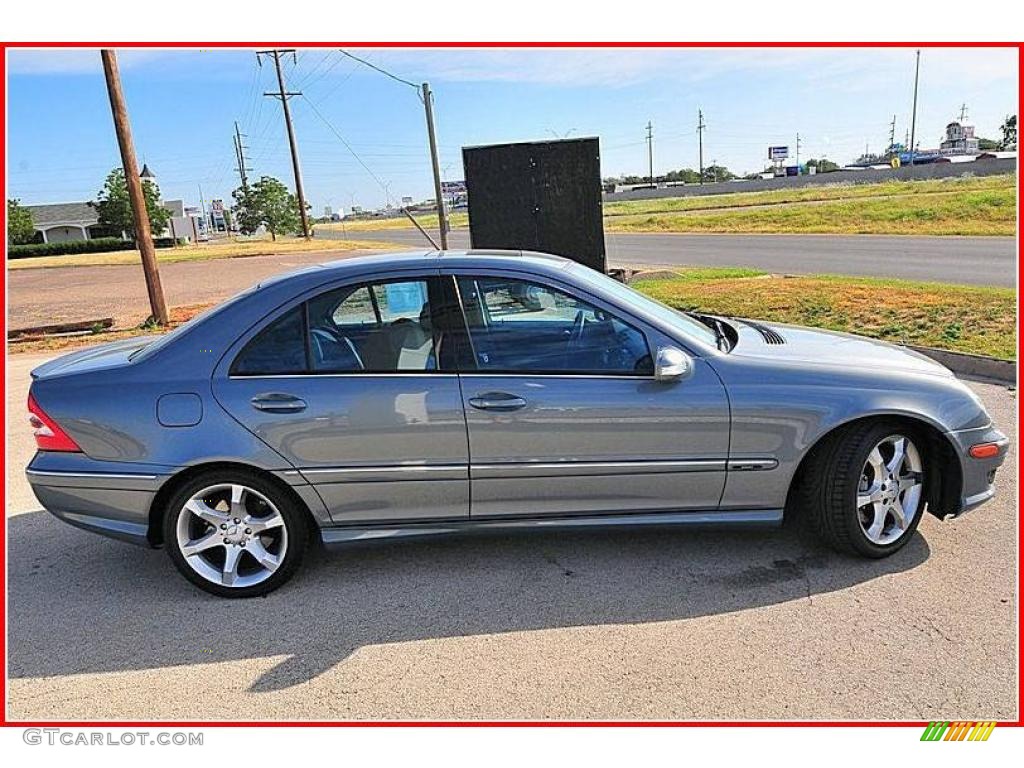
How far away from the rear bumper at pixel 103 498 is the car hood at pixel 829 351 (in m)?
2.81

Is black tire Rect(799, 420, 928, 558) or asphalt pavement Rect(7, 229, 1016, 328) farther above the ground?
black tire Rect(799, 420, 928, 558)

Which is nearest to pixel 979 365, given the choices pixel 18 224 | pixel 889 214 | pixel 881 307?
pixel 881 307

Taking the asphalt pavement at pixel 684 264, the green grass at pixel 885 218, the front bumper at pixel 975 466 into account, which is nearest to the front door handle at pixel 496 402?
the front bumper at pixel 975 466

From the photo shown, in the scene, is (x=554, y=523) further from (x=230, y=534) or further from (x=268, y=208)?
(x=268, y=208)

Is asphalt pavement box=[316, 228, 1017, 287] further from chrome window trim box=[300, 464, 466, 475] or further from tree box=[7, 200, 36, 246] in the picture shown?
tree box=[7, 200, 36, 246]

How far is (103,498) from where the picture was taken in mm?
3570

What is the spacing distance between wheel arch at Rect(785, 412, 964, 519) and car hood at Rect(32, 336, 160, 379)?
3.24 meters

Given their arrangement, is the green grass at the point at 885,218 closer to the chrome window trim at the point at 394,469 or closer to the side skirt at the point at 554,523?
the side skirt at the point at 554,523

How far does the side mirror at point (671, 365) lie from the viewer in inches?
135

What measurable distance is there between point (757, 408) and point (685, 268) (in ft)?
51.1

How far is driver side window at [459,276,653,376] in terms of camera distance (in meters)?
3.54

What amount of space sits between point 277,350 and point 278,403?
0.26m

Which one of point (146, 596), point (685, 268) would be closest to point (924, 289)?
point (685, 268)
